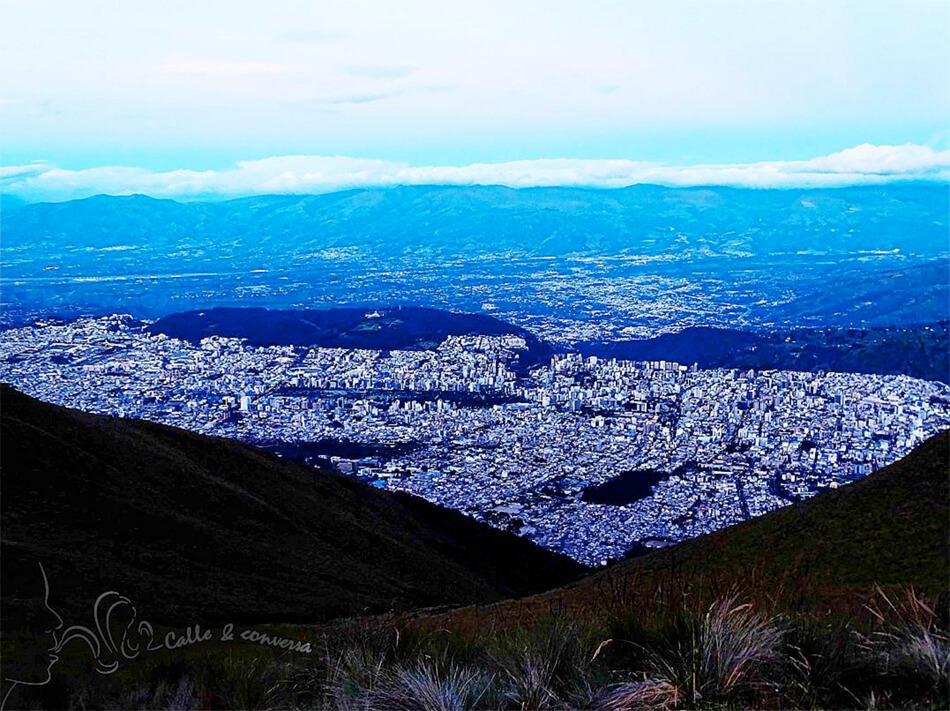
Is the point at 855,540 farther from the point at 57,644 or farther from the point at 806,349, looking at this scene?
the point at 806,349

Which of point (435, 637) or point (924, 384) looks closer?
point (435, 637)

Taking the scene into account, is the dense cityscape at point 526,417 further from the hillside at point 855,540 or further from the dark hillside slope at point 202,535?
the hillside at point 855,540

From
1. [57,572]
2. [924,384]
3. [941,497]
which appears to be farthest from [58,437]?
[924,384]

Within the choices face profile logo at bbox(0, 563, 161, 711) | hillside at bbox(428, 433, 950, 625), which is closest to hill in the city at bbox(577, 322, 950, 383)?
hillside at bbox(428, 433, 950, 625)

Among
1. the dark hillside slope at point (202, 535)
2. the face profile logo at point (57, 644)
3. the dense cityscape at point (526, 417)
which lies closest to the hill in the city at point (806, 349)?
the dense cityscape at point (526, 417)

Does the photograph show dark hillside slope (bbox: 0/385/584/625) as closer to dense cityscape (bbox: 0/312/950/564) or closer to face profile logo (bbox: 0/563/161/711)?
face profile logo (bbox: 0/563/161/711)

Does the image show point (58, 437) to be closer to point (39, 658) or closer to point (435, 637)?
point (39, 658)
